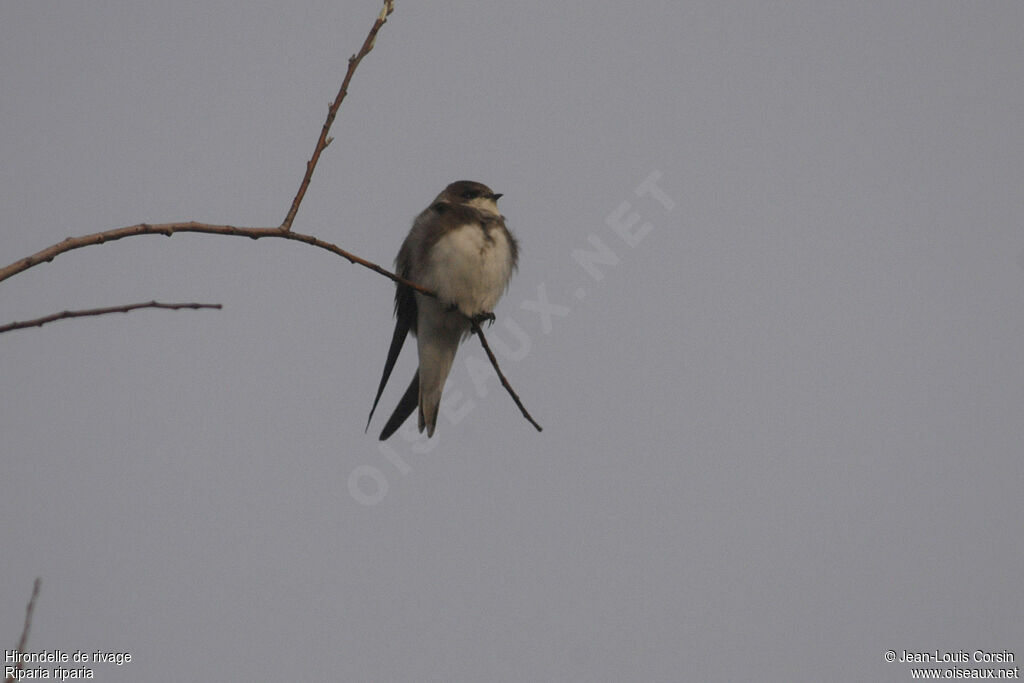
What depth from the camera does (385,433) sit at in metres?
5.80

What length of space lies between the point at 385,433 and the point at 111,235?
3869 mm

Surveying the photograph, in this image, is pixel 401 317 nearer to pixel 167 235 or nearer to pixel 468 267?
pixel 468 267

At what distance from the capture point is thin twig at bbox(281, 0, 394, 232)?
94.4 inches

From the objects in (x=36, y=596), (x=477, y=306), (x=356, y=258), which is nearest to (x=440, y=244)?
(x=477, y=306)

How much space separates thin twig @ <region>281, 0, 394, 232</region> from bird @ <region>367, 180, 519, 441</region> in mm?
3022

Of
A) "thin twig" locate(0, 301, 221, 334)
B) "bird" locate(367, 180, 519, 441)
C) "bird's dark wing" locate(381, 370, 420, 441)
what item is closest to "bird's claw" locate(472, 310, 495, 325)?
"bird" locate(367, 180, 519, 441)

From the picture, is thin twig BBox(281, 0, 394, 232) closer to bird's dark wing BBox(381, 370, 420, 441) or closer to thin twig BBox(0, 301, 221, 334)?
thin twig BBox(0, 301, 221, 334)

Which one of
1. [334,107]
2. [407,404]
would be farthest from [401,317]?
[334,107]

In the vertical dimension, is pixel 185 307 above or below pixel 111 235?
below

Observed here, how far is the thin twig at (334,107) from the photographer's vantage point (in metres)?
2.40

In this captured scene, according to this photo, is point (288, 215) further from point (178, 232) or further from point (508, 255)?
A: point (508, 255)

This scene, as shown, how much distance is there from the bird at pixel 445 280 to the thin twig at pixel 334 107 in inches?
119

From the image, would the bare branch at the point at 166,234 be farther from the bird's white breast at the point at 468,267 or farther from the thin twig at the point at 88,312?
the bird's white breast at the point at 468,267

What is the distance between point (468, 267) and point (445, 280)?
155 mm
